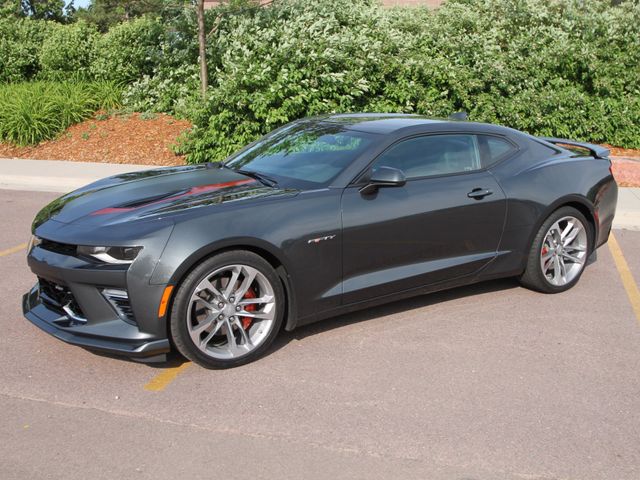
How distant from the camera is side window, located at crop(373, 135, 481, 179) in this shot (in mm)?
5184

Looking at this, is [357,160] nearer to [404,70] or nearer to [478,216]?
[478,216]

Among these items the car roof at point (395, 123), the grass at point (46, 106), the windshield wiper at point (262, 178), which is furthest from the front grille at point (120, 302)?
the grass at point (46, 106)

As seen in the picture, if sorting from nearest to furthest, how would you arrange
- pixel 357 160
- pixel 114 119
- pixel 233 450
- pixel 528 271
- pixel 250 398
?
pixel 233 450
pixel 250 398
pixel 357 160
pixel 528 271
pixel 114 119

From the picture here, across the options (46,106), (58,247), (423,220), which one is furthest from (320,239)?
(46,106)

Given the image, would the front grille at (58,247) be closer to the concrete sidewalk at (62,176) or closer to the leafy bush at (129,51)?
the concrete sidewalk at (62,176)

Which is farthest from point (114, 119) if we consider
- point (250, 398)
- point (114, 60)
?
point (250, 398)

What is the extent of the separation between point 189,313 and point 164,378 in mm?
450

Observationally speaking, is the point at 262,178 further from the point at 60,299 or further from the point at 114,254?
the point at 60,299

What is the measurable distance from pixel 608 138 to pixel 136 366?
11.1 meters

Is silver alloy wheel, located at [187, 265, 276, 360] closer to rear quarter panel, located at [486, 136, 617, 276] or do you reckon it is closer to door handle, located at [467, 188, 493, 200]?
door handle, located at [467, 188, 493, 200]

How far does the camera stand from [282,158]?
545cm

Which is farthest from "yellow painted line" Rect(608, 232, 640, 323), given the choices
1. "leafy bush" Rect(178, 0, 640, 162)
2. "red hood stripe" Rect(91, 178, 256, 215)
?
"leafy bush" Rect(178, 0, 640, 162)

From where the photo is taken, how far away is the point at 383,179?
4793 mm

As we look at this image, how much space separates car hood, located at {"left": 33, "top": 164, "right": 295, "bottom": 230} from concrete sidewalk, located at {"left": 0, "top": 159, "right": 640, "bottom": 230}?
5.81 meters
